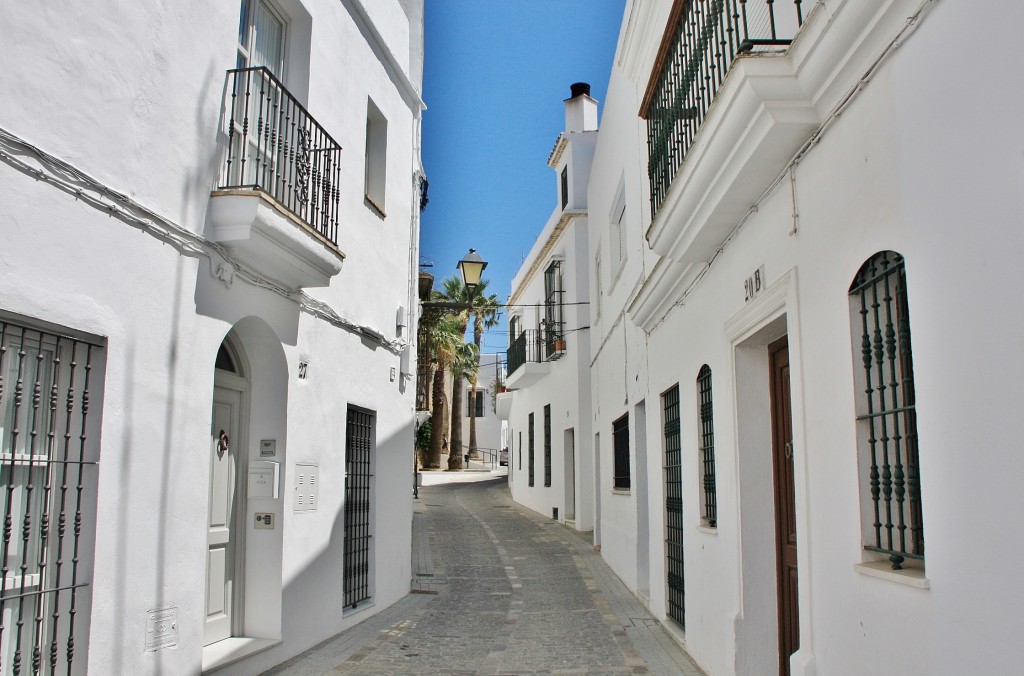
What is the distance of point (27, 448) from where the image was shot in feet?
14.9

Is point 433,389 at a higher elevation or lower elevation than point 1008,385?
higher

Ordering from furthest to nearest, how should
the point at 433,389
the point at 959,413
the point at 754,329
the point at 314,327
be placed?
1. the point at 433,389
2. the point at 314,327
3. the point at 754,329
4. the point at 959,413

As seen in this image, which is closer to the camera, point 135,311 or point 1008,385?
point 1008,385

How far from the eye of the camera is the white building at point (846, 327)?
9.43ft

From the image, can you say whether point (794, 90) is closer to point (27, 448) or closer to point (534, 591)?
point (27, 448)

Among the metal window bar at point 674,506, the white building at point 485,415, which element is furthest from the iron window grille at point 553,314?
the white building at point 485,415

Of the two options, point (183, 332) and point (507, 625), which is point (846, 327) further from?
point (507, 625)

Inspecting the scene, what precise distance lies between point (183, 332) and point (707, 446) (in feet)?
13.7

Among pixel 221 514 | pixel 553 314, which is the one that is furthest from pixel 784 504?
pixel 553 314

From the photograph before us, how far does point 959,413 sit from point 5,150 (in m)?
4.24

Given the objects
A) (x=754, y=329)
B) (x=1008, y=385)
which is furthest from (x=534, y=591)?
(x=1008, y=385)

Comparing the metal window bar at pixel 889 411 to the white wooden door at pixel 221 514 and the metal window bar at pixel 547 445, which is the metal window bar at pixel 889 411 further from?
the metal window bar at pixel 547 445

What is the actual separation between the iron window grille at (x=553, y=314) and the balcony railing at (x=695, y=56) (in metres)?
13.0

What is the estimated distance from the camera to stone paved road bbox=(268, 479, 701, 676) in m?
7.25
